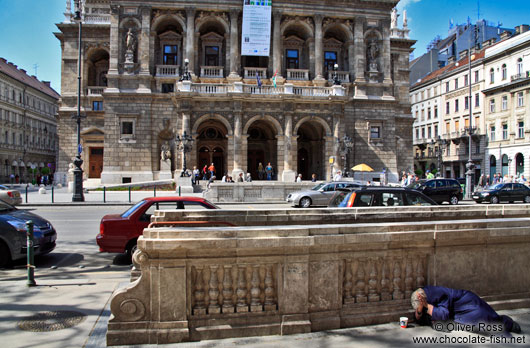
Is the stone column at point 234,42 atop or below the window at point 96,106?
atop

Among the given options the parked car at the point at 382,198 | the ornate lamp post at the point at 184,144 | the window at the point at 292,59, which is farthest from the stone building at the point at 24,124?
the parked car at the point at 382,198

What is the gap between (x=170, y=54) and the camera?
1607 inches

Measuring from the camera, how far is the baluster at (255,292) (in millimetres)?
4281

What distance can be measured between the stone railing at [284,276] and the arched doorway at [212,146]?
120 feet

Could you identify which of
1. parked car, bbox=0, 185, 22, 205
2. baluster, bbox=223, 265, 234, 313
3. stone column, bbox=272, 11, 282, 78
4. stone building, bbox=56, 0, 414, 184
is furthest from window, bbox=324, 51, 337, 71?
baluster, bbox=223, 265, 234, 313

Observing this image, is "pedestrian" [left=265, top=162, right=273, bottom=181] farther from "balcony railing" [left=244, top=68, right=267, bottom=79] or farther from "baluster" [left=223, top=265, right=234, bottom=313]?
"baluster" [left=223, top=265, right=234, bottom=313]

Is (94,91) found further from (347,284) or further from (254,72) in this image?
(347,284)

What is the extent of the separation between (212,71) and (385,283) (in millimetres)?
36963

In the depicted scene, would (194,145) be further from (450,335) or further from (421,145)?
(421,145)

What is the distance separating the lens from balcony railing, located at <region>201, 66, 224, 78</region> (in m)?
38.7

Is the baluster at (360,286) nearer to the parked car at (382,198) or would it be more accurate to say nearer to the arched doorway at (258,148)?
the parked car at (382,198)

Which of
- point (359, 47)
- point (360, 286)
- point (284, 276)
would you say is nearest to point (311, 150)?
point (359, 47)

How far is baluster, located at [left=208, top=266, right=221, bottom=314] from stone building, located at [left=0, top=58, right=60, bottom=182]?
61399 millimetres

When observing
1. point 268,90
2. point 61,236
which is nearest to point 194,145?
point 268,90
